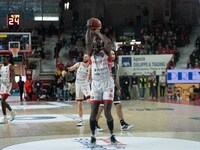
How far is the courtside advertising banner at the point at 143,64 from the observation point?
2955cm

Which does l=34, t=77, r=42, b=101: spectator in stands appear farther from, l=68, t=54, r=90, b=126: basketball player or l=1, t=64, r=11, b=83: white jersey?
l=68, t=54, r=90, b=126: basketball player

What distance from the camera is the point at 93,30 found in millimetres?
7941

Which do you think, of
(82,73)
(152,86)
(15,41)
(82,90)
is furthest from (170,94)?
(82,73)

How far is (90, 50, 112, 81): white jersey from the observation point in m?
8.06

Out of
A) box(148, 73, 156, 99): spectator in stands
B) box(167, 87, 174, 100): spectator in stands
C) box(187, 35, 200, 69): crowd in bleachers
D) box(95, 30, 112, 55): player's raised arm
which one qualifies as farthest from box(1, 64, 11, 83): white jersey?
box(187, 35, 200, 69): crowd in bleachers

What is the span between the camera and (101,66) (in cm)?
808

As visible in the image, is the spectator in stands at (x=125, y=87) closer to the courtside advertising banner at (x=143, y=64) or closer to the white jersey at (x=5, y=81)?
the courtside advertising banner at (x=143, y=64)

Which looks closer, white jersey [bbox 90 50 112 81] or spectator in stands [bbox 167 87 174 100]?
white jersey [bbox 90 50 112 81]

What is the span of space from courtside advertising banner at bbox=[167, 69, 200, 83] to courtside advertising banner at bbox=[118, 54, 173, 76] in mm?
1235

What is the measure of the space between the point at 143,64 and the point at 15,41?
28.8 ft

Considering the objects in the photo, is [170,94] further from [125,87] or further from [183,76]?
[125,87]

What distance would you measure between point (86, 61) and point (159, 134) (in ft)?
10.00

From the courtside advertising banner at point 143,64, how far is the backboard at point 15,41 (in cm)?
652

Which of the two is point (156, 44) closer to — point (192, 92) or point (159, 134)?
point (192, 92)
